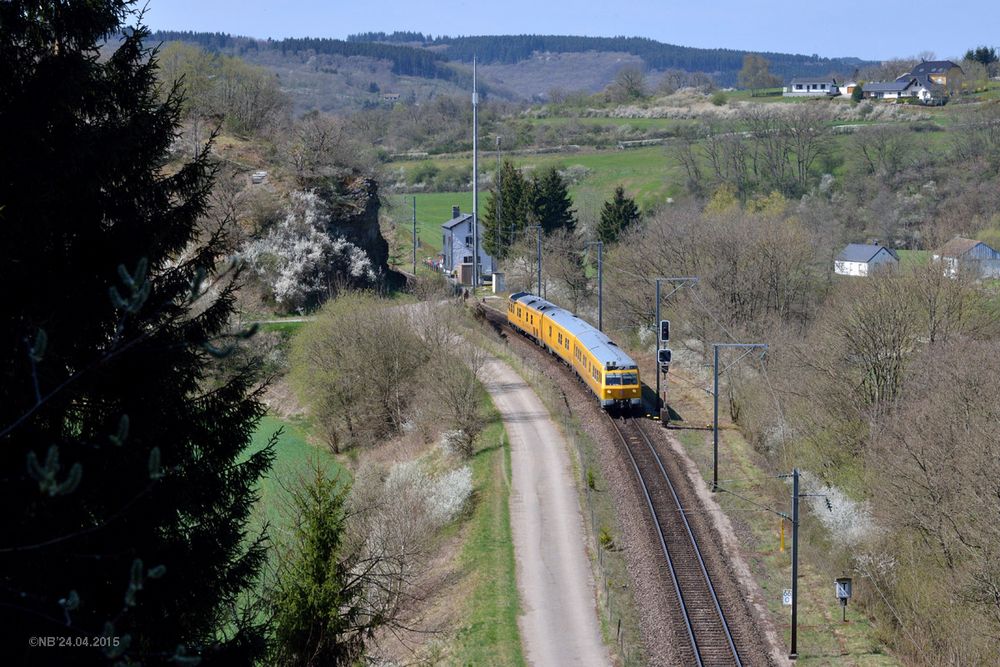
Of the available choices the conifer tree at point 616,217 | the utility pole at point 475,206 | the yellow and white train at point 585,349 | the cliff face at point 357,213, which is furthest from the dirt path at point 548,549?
the conifer tree at point 616,217

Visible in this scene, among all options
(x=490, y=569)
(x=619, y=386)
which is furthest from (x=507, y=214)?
(x=490, y=569)

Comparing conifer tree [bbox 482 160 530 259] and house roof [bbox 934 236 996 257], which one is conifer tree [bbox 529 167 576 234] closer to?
conifer tree [bbox 482 160 530 259]

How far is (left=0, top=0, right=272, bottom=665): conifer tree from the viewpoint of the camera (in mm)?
9008

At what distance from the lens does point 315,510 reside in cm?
1684

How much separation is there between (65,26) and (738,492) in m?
27.1

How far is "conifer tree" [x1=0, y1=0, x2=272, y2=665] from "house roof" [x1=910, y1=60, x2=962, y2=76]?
525 feet

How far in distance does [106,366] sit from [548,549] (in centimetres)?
2035

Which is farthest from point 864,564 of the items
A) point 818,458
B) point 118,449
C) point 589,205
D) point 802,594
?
point 589,205

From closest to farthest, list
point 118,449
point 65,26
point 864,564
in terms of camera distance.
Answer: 1. point 118,449
2. point 65,26
3. point 864,564

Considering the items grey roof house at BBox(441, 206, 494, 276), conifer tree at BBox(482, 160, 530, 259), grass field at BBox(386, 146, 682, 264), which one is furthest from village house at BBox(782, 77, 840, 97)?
grey roof house at BBox(441, 206, 494, 276)

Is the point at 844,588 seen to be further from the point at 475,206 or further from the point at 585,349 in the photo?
the point at 475,206

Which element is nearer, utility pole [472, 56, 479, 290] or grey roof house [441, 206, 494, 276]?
utility pole [472, 56, 479, 290]

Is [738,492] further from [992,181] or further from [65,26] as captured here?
[992,181]

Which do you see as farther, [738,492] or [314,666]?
[738,492]
